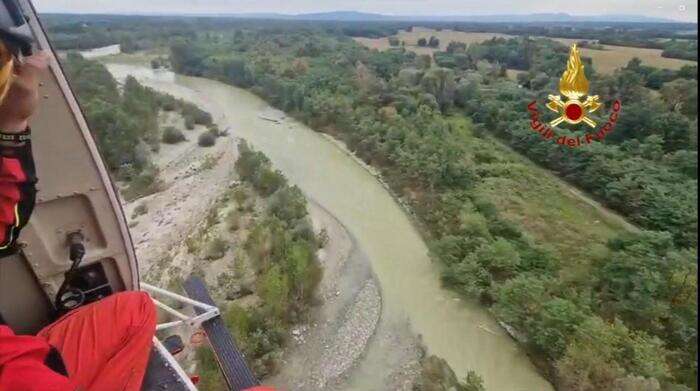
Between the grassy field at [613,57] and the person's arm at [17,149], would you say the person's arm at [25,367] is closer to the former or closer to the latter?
A: the person's arm at [17,149]

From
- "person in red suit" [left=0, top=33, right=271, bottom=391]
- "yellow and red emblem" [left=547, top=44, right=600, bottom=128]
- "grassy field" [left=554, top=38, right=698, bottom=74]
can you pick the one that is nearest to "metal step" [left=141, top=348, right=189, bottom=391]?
"person in red suit" [left=0, top=33, right=271, bottom=391]

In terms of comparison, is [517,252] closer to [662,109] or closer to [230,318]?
[662,109]

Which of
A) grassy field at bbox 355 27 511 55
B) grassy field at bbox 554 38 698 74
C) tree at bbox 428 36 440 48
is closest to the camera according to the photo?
grassy field at bbox 554 38 698 74

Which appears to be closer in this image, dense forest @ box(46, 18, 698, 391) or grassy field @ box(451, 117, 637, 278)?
dense forest @ box(46, 18, 698, 391)

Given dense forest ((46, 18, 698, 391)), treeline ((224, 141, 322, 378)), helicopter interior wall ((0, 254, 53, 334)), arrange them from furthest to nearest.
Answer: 1. treeline ((224, 141, 322, 378))
2. dense forest ((46, 18, 698, 391))
3. helicopter interior wall ((0, 254, 53, 334))

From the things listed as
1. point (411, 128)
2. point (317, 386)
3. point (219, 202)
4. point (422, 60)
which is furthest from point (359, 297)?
point (422, 60)

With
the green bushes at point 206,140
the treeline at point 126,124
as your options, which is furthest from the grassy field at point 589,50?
the treeline at point 126,124

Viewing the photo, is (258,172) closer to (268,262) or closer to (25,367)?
(268,262)

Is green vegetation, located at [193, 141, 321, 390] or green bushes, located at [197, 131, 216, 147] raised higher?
green vegetation, located at [193, 141, 321, 390]

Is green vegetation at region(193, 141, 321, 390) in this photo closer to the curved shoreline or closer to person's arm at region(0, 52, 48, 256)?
the curved shoreline

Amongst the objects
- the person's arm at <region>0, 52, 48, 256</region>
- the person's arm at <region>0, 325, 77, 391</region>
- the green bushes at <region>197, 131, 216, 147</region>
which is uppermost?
the person's arm at <region>0, 52, 48, 256</region>
